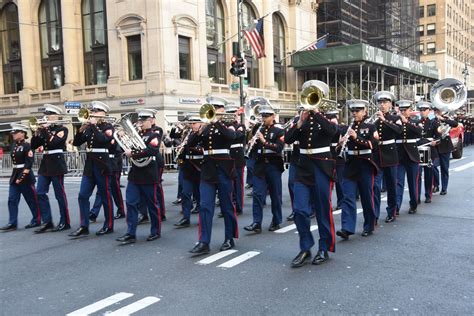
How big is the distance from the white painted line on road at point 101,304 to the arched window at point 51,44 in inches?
1174

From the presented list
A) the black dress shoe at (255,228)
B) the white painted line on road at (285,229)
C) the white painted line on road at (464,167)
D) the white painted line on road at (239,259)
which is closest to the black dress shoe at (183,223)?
the black dress shoe at (255,228)

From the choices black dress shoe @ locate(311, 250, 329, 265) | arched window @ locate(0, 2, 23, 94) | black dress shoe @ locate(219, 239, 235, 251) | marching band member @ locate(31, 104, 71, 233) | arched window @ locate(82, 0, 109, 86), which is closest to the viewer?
black dress shoe @ locate(311, 250, 329, 265)

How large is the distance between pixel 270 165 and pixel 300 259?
2763 millimetres

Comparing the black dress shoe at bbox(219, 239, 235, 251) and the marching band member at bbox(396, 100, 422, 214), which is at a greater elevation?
the marching band member at bbox(396, 100, 422, 214)

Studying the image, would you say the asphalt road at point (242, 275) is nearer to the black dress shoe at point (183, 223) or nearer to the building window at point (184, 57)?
the black dress shoe at point (183, 223)

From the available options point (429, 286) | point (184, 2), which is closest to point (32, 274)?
point (429, 286)

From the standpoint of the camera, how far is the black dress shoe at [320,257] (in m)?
5.90

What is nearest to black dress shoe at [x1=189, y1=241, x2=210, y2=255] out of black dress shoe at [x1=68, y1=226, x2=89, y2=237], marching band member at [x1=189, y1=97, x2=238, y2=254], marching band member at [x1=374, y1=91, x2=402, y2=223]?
marching band member at [x1=189, y1=97, x2=238, y2=254]

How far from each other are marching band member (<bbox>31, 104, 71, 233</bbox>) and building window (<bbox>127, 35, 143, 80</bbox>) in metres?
20.3

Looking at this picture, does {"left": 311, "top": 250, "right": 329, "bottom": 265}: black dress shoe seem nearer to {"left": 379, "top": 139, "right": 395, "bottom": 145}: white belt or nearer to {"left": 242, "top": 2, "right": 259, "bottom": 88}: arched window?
{"left": 379, "top": 139, "right": 395, "bottom": 145}: white belt

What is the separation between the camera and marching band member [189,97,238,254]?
6551 mm

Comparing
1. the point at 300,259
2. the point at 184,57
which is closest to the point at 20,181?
the point at 300,259

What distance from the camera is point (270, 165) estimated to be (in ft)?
27.6

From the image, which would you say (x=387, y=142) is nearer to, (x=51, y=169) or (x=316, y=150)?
(x=316, y=150)
